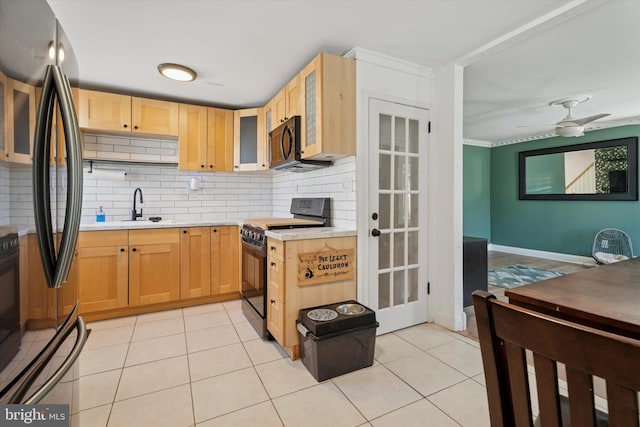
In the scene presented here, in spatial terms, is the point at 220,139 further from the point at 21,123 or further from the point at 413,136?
the point at 21,123

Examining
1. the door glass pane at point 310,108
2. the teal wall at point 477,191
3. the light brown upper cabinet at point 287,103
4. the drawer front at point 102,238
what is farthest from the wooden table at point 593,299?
the teal wall at point 477,191

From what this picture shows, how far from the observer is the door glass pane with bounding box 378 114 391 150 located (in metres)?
2.54

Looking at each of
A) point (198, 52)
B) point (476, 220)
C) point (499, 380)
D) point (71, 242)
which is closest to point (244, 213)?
point (198, 52)

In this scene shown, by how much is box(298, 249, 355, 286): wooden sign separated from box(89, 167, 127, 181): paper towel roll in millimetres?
2455

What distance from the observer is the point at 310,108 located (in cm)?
243

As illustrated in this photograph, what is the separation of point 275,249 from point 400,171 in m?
1.32

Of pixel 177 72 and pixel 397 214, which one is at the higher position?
pixel 177 72

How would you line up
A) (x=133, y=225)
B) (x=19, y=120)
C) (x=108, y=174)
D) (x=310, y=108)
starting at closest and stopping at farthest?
(x=19, y=120)
(x=310, y=108)
(x=133, y=225)
(x=108, y=174)

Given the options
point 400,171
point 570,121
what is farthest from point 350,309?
point 570,121

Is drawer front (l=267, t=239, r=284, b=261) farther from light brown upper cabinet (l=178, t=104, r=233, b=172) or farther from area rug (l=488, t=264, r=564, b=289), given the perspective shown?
area rug (l=488, t=264, r=564, b=289)

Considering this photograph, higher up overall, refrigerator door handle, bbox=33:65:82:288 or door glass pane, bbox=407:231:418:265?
refrigerator door handle, bbox=33:65:82:288

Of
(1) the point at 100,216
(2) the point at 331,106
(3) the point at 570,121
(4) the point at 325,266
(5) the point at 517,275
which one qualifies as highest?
(3) the point at 570,121

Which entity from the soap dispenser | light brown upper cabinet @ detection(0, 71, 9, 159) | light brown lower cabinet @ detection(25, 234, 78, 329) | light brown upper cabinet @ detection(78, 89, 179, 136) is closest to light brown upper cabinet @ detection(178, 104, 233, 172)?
light brown upper cabinet @ detection(78, 89, 179, 136)

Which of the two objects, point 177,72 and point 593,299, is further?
point 177,72
